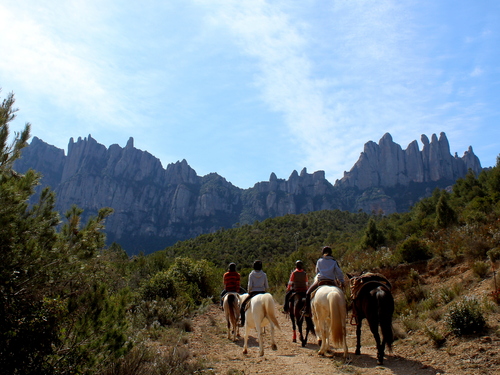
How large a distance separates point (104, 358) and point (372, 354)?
515 cm

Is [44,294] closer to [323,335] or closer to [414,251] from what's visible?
[323,335]

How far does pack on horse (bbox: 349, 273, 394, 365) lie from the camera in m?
5.59

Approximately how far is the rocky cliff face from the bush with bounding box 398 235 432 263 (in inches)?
4648

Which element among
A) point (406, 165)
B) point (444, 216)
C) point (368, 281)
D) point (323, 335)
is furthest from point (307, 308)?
point (406, 165)

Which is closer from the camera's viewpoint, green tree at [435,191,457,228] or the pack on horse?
the pack on horse

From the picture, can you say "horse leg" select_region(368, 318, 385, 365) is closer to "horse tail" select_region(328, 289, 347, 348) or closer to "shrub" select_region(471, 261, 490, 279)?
"horse tail" select_region(328, 289, 347, 348)

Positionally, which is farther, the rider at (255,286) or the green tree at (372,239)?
the green tree at (372,239)

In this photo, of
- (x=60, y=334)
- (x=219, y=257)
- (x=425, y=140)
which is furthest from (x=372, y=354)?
(x=425, y=140)

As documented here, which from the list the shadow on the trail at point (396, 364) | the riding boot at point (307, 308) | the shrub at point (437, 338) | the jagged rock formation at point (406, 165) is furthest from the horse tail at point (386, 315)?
the jagged rock formation at point (406, 165)

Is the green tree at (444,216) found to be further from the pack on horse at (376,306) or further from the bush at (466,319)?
the pack on horse at (376,306)

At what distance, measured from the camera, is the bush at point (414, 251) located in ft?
42.0

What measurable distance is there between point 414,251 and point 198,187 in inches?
5741

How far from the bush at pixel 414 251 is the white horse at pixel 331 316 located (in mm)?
8206

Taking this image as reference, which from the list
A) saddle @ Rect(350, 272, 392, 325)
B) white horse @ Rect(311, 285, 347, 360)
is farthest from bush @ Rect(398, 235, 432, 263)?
white horse @ Rect(311, 285, 347, 360)
